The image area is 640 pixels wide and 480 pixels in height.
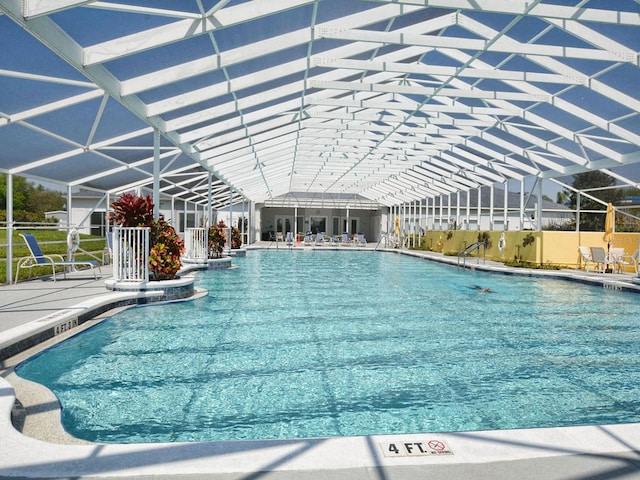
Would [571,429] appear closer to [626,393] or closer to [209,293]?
[626,393]

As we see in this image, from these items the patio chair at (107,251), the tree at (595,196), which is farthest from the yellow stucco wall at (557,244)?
the patio chair at (107,251)

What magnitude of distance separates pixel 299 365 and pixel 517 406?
6.85ft

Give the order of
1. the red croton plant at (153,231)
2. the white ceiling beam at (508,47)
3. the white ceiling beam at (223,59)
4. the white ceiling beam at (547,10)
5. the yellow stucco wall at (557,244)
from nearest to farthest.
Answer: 1. the white ceiling beam at (547,10)
2. the white ceiling beam at (223,59)
3. the white ceiling beam at (508,47)
4. the red croton plant at (153,231)
5. the yellow stucco wall at (557,244)

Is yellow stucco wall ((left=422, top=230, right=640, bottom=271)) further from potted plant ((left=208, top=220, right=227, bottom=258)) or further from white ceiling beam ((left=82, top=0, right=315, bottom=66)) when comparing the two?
white ceiling beam ((left=82, top=0, right=315, bottom=66))

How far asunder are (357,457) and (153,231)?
7.62 m

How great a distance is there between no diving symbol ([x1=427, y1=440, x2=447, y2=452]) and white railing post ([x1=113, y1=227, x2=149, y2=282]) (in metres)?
7.10

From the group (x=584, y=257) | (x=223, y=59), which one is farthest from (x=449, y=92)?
(x=584, y=257)

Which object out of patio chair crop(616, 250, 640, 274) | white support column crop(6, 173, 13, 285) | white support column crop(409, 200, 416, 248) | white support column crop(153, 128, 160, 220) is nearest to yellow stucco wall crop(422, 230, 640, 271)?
patio chair crop(616, 250, 640, 274)

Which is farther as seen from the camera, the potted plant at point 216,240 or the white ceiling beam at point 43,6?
the potted plant at point 216,240

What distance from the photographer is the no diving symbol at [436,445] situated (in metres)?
2.80

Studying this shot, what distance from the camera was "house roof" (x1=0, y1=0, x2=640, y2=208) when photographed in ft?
21.1

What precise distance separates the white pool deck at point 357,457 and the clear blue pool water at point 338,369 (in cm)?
76

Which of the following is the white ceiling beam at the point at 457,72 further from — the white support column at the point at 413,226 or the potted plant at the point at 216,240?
the white support column at the point at 413,226

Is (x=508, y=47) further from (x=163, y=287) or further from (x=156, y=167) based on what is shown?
(x=163, y=287)
